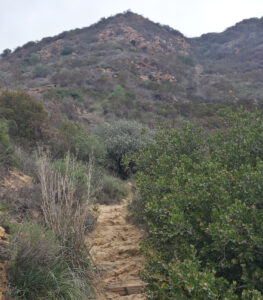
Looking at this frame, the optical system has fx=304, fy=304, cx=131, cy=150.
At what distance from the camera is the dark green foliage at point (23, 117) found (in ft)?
27.7

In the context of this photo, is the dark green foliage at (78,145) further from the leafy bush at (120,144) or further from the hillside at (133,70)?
the hillside at (133,70)

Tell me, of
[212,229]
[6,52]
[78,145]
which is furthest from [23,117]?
[6,52]

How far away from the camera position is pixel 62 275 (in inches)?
121

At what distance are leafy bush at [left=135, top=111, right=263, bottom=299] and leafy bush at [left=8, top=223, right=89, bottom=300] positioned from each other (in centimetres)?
80

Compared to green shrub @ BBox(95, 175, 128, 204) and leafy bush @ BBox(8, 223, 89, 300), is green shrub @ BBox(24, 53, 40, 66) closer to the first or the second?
green shrub @ BBox(95, 175, 128, 204)

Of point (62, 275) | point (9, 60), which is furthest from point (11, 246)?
point (9, 60)

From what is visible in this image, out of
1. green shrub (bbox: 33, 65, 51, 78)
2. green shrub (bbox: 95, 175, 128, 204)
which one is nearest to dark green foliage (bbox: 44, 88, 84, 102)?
green shrub (bbox: 33, 65, 51, 78)

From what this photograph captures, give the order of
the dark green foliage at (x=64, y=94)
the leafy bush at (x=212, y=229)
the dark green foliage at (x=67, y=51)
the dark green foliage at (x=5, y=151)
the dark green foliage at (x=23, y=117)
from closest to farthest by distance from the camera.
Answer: the leafy bush at (x=212, y=229)
the dark green foliage at (x=5, y=151)
the dark green foliage at (x=23, y=117)
the dark green foliage at (x=64, y=94)
the dark green foliage at (x=67, y=51)

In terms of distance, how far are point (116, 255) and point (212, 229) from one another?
2.46 meters

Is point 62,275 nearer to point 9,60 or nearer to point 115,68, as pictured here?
point 115,68

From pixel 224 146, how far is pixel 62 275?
2625 millimetres

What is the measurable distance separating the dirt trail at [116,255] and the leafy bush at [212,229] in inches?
24.9

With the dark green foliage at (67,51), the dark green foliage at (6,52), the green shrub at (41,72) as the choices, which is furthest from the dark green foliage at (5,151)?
the dark green foliage at (6,52)

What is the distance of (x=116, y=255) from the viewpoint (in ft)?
15.0
